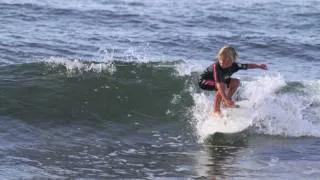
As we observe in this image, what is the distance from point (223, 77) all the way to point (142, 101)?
7.47 ft

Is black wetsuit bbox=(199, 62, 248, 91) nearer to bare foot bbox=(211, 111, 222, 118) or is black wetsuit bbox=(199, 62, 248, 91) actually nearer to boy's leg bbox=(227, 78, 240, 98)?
boy's leg bbox=(227, 78, 240, 98)

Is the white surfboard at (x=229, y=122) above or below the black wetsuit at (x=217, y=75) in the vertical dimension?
below

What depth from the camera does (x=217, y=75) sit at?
10.5 m

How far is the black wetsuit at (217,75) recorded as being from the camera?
34.4ft

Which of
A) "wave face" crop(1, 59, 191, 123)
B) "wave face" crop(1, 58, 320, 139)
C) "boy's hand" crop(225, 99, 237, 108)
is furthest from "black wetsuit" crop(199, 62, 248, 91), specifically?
"wave face" crop(1, 59, 191, 123)

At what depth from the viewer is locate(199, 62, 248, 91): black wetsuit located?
1048 centimetres

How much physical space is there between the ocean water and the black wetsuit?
30.2 inches

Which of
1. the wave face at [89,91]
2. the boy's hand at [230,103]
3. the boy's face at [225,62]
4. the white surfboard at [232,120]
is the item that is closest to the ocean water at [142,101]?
the wave face at [89,91]

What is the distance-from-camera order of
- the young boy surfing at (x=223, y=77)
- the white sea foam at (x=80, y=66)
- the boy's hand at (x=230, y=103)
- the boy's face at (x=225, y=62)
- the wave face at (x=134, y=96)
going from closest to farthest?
1. the boy's hand at (x=230, y=103)
2. the young boy surfing at (x=223, y=77)
3. the boy's face at (x=225, y=62)
4. the wave face at (x=134, y=96)
5. the white sea foam at (x=80, y=66)

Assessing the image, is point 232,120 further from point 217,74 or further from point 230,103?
point 217,74

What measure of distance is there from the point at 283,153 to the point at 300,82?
Result: 203 inches

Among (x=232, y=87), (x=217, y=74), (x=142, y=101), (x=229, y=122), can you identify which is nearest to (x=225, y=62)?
(x=217, y=74)

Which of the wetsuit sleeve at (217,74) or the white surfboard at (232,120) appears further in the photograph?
the white surfboard at (232,120)

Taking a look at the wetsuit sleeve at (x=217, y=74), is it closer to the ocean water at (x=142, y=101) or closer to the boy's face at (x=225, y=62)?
the boy's face at (x=225, y=62)
